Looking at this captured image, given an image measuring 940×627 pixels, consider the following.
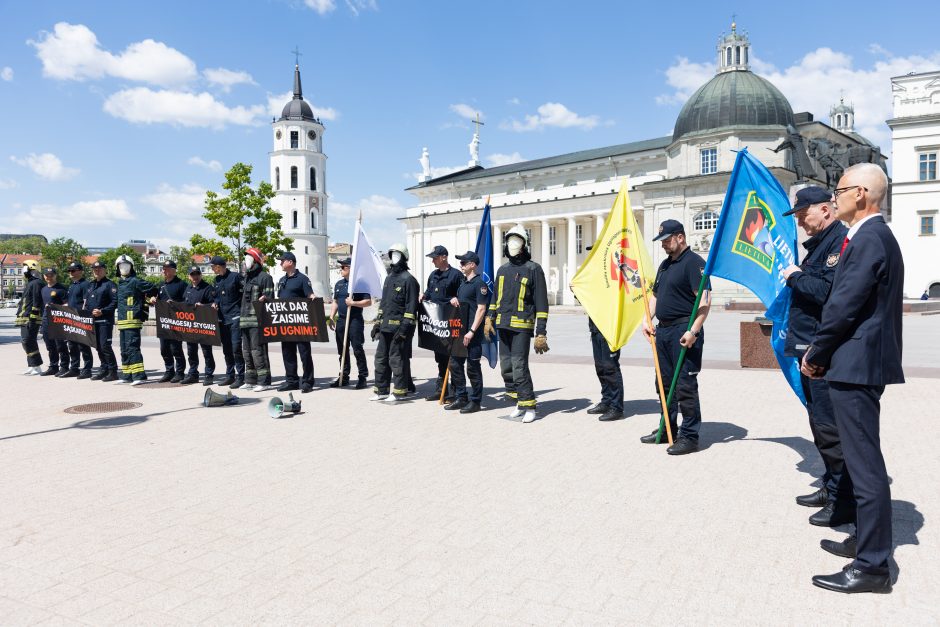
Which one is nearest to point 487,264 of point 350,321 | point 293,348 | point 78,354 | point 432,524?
point 350,321

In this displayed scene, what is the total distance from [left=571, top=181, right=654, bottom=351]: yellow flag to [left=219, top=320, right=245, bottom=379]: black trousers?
6315 mm

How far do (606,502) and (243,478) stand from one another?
303 centimetres

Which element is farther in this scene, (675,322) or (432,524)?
(675,322)

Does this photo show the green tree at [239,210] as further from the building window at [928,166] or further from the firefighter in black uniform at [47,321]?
the building window at [928,166]

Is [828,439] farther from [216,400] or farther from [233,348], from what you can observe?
[233,348]

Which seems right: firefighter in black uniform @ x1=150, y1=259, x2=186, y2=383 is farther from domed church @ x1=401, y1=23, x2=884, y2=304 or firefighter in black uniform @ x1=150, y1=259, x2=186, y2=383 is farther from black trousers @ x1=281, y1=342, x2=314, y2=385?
domed church @ x1=401, y1=23, x2=884, y2=304

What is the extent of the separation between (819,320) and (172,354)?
1080 cm

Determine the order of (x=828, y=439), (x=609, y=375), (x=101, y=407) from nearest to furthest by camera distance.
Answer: (x=828, y=439), (x=609, y=375), (x=101, y=407)

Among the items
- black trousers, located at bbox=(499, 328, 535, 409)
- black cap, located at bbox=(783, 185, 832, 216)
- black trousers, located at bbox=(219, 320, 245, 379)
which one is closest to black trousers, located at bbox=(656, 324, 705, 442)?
black trousers, located at bbox=(499, 328, 535, 409)

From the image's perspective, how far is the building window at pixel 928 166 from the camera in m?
54.3

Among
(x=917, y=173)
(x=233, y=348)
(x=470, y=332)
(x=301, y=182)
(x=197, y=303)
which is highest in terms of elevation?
(x=301, y=182)

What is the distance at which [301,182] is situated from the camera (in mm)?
95750

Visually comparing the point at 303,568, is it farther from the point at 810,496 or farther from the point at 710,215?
the point at 710,215

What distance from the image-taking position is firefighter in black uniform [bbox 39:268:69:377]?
520 inches
